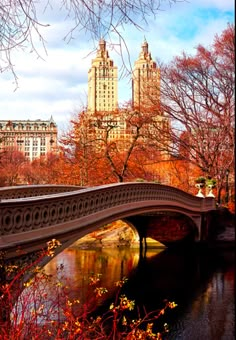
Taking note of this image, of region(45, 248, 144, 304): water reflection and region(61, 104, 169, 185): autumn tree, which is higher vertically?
region(61, 104, 169, 185): autumn tree

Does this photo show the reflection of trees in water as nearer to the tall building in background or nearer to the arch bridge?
the arch bridge

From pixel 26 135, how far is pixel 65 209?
1807mm

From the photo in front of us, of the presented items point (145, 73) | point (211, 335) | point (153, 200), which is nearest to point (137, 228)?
point (153, 200)

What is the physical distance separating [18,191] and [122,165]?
40.0 ft

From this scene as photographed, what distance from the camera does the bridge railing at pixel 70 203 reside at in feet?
21.5

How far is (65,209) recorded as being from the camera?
8.55m

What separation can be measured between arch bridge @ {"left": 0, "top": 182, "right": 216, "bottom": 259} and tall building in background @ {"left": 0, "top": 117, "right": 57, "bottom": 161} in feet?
3.03

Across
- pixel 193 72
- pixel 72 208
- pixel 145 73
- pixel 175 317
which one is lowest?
pixel 175 317

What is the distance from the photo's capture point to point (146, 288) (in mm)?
13398

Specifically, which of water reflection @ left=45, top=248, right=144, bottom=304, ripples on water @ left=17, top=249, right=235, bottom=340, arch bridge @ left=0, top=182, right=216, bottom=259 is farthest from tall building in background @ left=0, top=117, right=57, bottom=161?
water reflection @ left=45, top=248, right=144, bottom=304

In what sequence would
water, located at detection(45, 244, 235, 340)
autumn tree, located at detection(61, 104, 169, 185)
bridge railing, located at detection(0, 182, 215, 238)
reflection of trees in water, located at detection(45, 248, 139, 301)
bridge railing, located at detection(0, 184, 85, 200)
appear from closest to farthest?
bridge railing, located at detection(0, 182, 215, 238)
water, located at detection(45, 244, 235, 340)
bridge railing, located at detection(0, 184, 85, 200)
reflection of trees in water, located at detection(45, 248, 139, 301)
autumn tree, located at detection(61, 104, 169, 185)

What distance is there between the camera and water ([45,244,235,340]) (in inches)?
367

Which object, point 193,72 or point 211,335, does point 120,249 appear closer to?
point 193,72

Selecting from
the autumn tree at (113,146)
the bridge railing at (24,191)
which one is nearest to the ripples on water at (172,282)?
the bridge railing at (24,191)
